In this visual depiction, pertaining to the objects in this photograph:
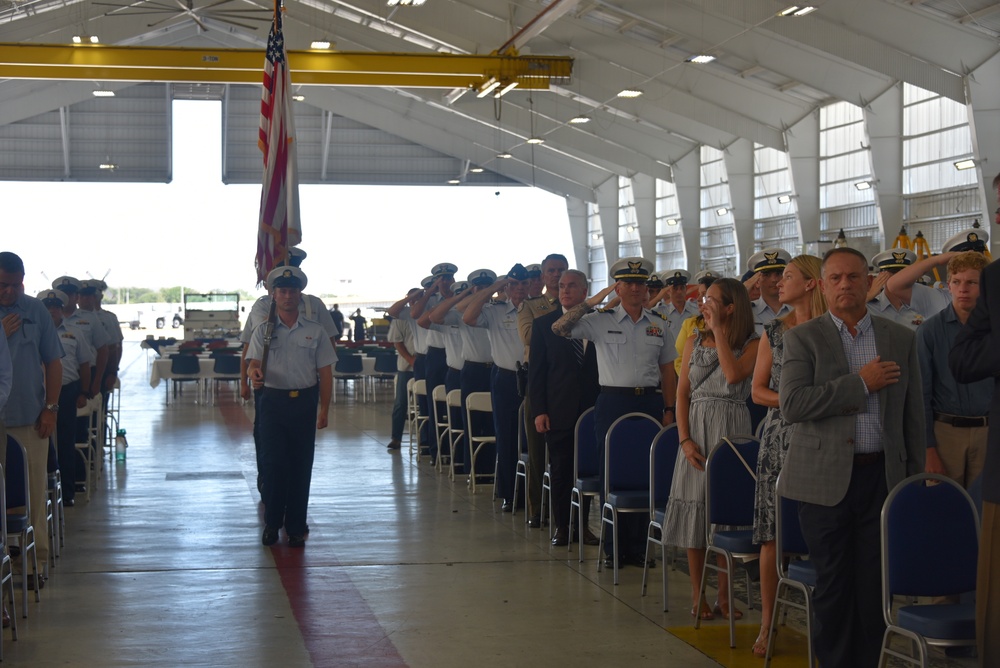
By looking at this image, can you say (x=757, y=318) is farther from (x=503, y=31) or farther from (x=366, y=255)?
(x=366, y=255)

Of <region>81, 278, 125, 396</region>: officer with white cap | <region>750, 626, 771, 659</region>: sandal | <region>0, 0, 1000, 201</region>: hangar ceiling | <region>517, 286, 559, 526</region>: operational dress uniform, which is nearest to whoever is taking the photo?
<region>750, 626, 771, 659</region>: sandal

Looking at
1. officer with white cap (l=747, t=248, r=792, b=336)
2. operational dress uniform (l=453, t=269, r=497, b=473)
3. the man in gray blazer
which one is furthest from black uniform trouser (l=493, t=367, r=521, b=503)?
the man in gray blazer

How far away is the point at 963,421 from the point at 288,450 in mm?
4039

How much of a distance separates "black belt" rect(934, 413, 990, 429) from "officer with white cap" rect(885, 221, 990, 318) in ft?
2.37

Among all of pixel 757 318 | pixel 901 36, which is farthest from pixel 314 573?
pixel 901 36

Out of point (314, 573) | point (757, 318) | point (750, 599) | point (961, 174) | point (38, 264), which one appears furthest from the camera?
point (38, 264)

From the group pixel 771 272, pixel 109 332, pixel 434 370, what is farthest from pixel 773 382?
pixel 109 332

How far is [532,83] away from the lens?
2073 cm

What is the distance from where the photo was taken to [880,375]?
3.61m

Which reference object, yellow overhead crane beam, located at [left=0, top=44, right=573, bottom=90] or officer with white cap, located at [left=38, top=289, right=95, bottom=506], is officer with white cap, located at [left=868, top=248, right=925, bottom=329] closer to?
officer with white cap, located at [left=38, top=289, right=95, bottom=506]

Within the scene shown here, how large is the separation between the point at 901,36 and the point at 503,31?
776cm

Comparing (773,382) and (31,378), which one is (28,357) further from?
(773,382)

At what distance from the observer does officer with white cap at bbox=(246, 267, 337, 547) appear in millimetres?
6883

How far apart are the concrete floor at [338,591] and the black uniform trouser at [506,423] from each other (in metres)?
0.27
